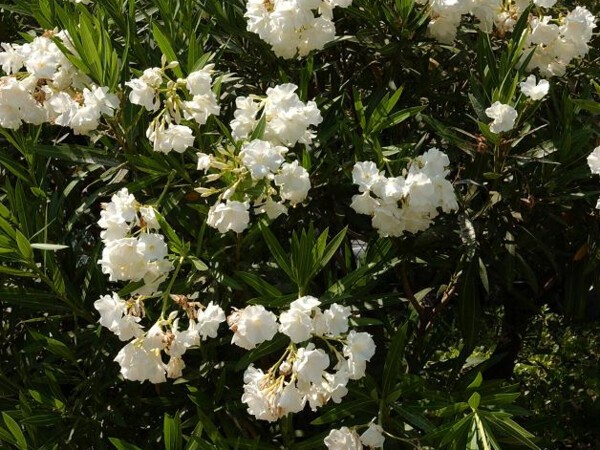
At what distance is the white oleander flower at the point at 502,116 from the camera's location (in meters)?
2.19

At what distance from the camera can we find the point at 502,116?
220 cm

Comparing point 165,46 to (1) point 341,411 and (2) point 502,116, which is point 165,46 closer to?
(2) point 502,116

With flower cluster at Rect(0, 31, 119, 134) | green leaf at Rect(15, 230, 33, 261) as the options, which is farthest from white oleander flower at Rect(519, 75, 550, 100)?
green leaf at Rect(15, 230, 33, 261)

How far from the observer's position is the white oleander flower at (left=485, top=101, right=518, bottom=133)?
86.2 inches

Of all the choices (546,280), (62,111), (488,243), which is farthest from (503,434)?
(62,111)

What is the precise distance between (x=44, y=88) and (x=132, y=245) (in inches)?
20.7

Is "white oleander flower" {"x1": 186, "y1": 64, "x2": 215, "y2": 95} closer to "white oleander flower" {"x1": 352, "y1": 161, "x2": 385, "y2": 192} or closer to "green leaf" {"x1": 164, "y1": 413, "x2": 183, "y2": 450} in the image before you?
"white oleander flower" {"x1": 352, "y1": 161, "x2": 385, "y2": 192}

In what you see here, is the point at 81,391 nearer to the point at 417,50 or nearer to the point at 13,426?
the point at 13,426

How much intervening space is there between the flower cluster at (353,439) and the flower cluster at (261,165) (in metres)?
0.44

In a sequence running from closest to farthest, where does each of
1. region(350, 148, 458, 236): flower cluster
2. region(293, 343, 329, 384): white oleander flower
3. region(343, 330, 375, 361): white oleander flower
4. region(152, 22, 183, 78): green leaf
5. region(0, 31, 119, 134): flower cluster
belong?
region(293, 343, 329, 384): white oleander flower
region(343, 330, 375, 361): white oleander flower
region(350, 148, 458, 236): flower cluster
region(0, 31, 119, 134): flower cluster
region(152, 22, 183, 78): green leaf

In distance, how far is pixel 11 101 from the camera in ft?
7.35

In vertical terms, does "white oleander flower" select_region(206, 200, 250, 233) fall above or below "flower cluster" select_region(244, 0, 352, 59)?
below

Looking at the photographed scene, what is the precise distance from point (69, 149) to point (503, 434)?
3.82 ft

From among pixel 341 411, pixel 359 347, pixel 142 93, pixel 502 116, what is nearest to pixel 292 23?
pixel 142 93
